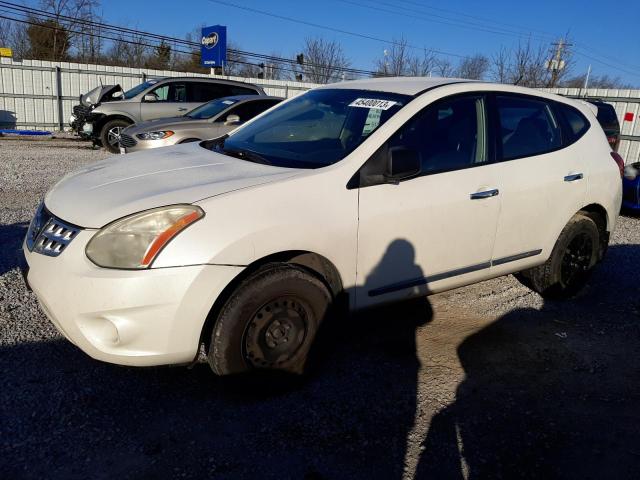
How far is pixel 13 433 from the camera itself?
2605mm

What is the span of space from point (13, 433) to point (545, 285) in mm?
3931

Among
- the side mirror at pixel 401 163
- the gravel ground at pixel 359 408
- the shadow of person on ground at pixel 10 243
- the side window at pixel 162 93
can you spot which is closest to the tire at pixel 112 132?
the side window at pixel 162 93

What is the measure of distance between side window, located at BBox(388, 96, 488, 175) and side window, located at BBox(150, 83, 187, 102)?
36.2 feet

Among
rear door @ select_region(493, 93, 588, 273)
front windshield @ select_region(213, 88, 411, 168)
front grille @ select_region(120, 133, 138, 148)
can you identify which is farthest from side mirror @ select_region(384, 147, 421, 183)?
front grille @ select_region(120, 133, 138, 148)

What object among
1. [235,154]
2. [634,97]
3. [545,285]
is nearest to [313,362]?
[235,154]

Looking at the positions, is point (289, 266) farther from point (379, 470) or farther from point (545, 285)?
point (545, 285)

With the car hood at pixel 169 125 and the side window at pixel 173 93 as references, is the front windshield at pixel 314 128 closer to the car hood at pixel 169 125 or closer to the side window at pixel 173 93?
the car hood at pixel 169 125

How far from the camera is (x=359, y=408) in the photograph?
2.99 m

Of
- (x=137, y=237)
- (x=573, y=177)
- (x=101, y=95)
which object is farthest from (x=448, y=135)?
(x=101, y=95)

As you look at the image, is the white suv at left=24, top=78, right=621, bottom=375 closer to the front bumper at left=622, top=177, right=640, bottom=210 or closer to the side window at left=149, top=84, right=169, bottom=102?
the front bumper at left=622, top=177, right=640, bottom=210

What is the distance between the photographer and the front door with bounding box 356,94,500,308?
3145 millimetres

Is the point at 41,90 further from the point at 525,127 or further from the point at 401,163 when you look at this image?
the point at 401,163

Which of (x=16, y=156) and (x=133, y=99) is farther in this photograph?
(x=133, y=99)

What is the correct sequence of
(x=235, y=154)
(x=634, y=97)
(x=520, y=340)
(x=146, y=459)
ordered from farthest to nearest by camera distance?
(x=634, y=97), (x=520, y=340), (x=235, y=154), (x=146, y=459)
